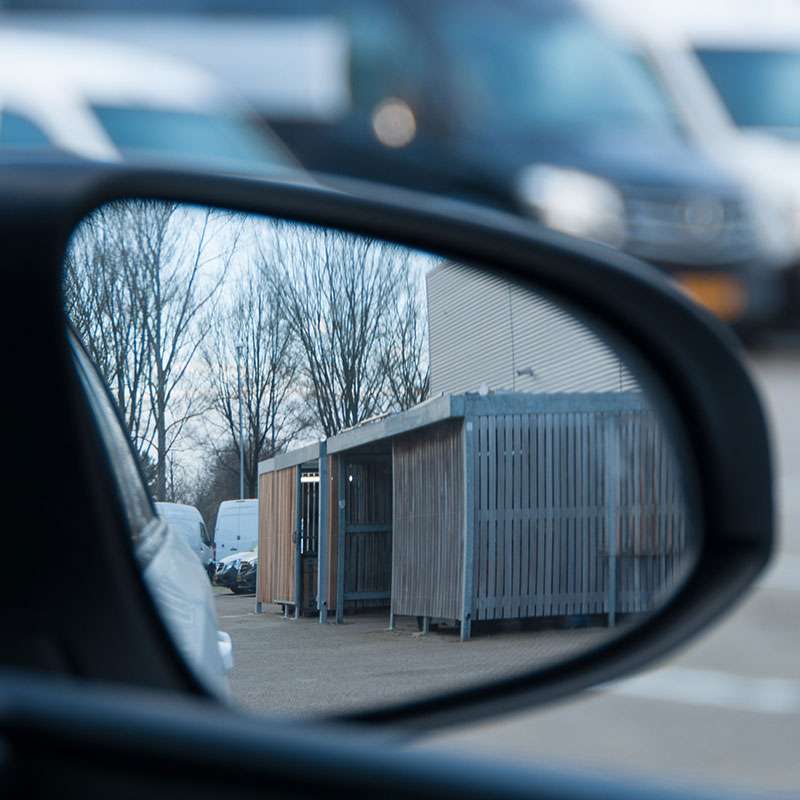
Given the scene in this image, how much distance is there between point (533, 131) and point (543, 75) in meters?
0.65

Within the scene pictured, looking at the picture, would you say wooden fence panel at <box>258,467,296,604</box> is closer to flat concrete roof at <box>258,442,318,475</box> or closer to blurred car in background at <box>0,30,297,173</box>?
flat concrete roof at <box>258,442,318,475</box>

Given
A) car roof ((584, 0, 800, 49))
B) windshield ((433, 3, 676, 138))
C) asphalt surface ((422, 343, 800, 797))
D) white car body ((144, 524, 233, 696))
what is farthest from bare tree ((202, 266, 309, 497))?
car roof ((584, 0, 800, 49))

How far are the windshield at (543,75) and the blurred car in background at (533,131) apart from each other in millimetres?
13

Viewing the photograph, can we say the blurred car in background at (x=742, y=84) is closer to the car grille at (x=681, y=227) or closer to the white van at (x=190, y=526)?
the car grille at (x=681, y=227)

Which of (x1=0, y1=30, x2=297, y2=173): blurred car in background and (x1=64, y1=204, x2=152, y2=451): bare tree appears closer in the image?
(x1=64, y1=204, x2=152, y2=451): bare tree

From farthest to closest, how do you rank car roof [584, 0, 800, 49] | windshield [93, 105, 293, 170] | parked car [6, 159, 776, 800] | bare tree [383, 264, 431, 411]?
car roof [584, 0, 800, 49] < windshield [93, 105, 293, 170] < bare tree [383, 264, 431, 411] < parked car [6, 159, 776, 800]

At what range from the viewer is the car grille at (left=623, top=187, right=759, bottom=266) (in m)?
8.84

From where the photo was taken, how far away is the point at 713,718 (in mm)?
4453

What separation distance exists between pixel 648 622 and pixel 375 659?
38cm

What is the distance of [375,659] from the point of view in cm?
140

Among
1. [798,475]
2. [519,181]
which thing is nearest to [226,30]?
[519,181]

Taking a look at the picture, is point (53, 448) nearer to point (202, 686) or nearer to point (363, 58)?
point (202, 686)

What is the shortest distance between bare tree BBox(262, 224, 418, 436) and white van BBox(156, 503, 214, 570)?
165 millimetres

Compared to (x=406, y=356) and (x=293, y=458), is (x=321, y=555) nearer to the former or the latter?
(x=293, y=458)
